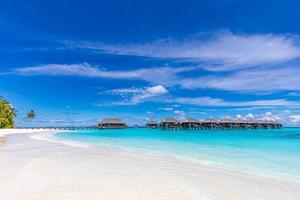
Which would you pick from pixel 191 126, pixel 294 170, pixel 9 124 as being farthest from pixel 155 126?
pixel 294 170

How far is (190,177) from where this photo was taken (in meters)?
7.51

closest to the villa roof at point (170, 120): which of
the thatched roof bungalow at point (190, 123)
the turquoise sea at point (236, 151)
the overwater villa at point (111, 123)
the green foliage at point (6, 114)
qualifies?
the thatched roof bungalow at point (190, 123)

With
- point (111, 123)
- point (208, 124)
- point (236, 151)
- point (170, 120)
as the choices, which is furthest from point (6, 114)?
point (236, 151)

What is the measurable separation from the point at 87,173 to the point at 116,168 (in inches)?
49.3

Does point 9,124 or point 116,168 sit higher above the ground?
point 9,124

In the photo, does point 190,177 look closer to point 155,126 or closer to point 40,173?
point 40,173

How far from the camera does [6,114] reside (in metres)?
63.1

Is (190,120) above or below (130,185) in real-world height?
above

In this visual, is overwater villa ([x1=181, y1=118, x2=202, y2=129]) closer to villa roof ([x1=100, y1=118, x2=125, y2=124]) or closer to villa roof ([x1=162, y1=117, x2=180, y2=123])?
villa roof ([x1=162, y1=117, x2=180, y2=123])

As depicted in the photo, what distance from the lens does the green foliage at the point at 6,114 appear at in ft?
196

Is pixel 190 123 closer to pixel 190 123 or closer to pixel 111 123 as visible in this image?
pixel 190 123

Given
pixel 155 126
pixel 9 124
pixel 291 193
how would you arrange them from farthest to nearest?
pixel 155 126 < pixel 9 124 < pixel 291 193

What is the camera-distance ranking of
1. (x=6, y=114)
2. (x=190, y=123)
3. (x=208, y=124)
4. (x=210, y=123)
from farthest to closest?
1. (x=208, y=124)
2. (x=210, y=123)
3. (x=190, y=123)
4. (x=6, y=114)

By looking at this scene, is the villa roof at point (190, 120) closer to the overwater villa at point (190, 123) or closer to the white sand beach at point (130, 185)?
the overwater villa at point (190, 123)
